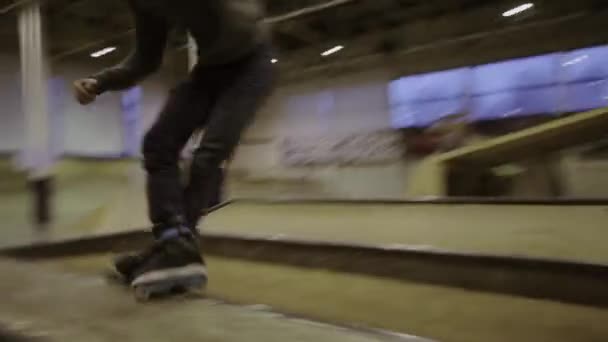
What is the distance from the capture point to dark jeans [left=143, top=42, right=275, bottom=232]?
4.81 feet

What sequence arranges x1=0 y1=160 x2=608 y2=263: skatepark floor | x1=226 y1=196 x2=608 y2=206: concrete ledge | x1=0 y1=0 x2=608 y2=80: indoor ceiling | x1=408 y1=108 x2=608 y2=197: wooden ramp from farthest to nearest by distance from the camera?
1. x1=0 y1=0 x2=608 y2=80: indoor ceiling
2. x1=408 y1=108 x2=608 y2=197: wooden ramp
3. x1=226 y1=196 x2=608 y2=206: concrete ledge
4. x1=0 y1=160 x2=608 y2=263: skatepark floor

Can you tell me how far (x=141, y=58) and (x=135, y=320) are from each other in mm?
755

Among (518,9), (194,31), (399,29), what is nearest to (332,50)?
(399,29)

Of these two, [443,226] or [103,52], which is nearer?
[443,226]

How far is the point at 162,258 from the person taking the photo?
Result: 140cm

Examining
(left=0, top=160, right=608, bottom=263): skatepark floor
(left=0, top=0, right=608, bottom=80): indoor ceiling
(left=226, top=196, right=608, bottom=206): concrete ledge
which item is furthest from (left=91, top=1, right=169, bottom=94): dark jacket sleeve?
(left=0, top=0, right=608, bottom=80): indoor ceiling

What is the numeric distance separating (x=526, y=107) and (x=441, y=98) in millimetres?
1539

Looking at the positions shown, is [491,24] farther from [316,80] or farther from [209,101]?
[209,101]

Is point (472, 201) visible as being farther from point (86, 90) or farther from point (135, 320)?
point (135, 320)

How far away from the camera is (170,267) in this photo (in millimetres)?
1395

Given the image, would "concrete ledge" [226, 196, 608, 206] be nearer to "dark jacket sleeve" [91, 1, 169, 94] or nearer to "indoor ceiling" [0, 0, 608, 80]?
"dark jacket sleeve" [91, 1, 169, 94]

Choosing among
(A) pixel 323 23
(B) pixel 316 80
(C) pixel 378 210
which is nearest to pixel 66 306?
(C) pixel 378 210

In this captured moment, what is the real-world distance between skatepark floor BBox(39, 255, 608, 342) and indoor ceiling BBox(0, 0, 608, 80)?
5771mm

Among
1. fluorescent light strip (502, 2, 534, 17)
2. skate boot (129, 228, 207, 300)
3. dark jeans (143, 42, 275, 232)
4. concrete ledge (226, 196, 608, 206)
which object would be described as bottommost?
concrete ledge (226, 196, 608, 206)
